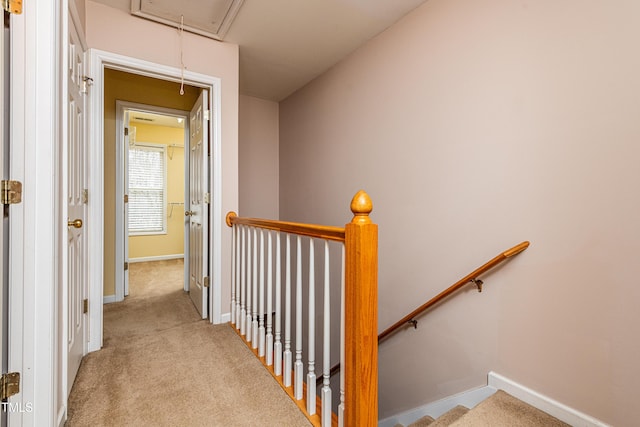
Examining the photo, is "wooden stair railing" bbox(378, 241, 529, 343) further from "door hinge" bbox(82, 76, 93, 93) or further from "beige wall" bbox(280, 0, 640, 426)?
"door hinge" bbox(82, 76, 93, 93)

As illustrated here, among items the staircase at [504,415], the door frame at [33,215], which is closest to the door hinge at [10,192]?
the door frame at [33,215]

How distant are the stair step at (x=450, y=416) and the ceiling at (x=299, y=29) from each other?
104 inches

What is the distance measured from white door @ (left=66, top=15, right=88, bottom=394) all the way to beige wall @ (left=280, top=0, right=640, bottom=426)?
2.01 m

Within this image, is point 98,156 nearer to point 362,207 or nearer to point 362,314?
point 362,207

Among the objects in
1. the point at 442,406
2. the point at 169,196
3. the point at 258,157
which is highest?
the point at 258,157

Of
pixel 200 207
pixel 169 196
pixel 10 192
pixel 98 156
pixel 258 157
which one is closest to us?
pixel 10 192

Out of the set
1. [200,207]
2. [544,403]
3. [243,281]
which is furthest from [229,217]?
[544,403]

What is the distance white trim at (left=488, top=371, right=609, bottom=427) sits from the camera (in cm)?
136

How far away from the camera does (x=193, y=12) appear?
7.18ft

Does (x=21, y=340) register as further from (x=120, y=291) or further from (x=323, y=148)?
(x=323, y=148)

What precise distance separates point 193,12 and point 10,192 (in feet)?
5.79

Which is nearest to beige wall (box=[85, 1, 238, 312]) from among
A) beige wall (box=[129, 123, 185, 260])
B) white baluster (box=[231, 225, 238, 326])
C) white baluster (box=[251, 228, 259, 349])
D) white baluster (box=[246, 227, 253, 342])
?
white baluster (box=[231, 225, 238, 326])

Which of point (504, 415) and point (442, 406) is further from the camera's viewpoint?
point (442, 406)

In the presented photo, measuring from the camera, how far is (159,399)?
1.58m
